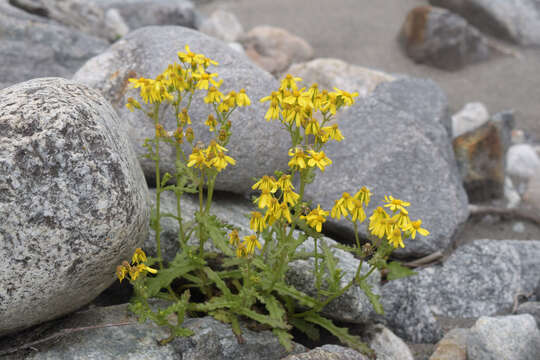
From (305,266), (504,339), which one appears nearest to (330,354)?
(305,266)

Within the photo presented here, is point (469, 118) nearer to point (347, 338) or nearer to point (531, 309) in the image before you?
point (531, 309)

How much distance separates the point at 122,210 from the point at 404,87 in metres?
3.68

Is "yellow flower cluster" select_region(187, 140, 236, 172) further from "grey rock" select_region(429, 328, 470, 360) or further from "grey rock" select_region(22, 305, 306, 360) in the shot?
"grey rock" select_region(429, 328, 470, 360)

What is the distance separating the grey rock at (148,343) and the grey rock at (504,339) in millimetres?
1056

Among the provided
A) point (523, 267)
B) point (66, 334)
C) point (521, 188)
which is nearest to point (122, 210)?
point (66, 334)

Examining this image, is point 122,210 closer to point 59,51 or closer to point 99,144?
point 99,144

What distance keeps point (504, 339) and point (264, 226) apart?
1.70 m

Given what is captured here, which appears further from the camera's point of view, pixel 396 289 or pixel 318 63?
pixel 318 63

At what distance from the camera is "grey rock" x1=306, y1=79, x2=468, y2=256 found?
14.0ft

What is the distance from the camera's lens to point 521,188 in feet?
18.7

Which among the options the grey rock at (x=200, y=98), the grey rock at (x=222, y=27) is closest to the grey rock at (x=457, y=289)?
the grey rock at (x=200, y=98)

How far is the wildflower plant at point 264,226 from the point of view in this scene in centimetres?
245

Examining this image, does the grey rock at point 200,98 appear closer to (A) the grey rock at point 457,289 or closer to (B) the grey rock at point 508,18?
(A) the grey rock at point 457,289

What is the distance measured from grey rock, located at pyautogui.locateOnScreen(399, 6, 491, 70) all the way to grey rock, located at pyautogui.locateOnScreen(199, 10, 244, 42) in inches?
111
